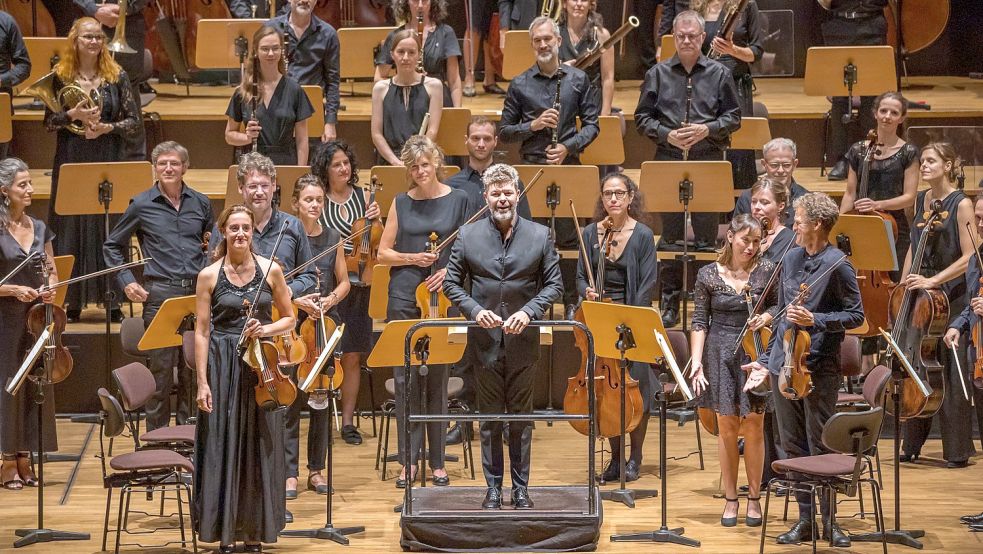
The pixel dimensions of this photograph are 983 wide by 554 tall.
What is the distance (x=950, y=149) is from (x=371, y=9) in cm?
483

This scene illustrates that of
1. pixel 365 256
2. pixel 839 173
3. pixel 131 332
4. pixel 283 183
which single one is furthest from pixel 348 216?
pixel 839 173

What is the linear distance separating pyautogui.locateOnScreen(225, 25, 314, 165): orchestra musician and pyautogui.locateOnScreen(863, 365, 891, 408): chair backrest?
3.33 meters

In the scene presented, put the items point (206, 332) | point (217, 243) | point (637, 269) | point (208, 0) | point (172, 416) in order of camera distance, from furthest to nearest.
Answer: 1. point (208, 0)
2. point (172, 416)
3. point (637, 269)
4. point (217, 243)
5. point (206, 332)

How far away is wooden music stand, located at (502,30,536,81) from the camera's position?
28.8 ft

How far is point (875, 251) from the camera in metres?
6.91

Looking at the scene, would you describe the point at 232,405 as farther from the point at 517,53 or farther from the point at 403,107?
the point at 517,53

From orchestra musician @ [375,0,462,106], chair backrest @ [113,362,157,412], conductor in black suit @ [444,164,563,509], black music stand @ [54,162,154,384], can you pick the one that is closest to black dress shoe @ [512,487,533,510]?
conductor in black suit @ [444,164,563,509]

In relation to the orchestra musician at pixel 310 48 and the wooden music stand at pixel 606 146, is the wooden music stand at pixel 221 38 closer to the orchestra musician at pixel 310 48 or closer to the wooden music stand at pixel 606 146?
the orchestra musician at pixel 310 48

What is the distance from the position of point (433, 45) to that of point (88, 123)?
6.85 ft

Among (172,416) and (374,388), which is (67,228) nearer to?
(172,416)

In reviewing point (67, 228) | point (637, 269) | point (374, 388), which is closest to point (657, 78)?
point (637, 269)

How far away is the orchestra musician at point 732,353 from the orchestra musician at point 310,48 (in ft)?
9.83

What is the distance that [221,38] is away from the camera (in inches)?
346

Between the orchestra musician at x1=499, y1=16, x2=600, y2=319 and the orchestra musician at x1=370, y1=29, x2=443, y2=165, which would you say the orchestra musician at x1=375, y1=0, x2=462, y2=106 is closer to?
the orchestra musician at x1=370, y1=29, x2=443, y2=165
